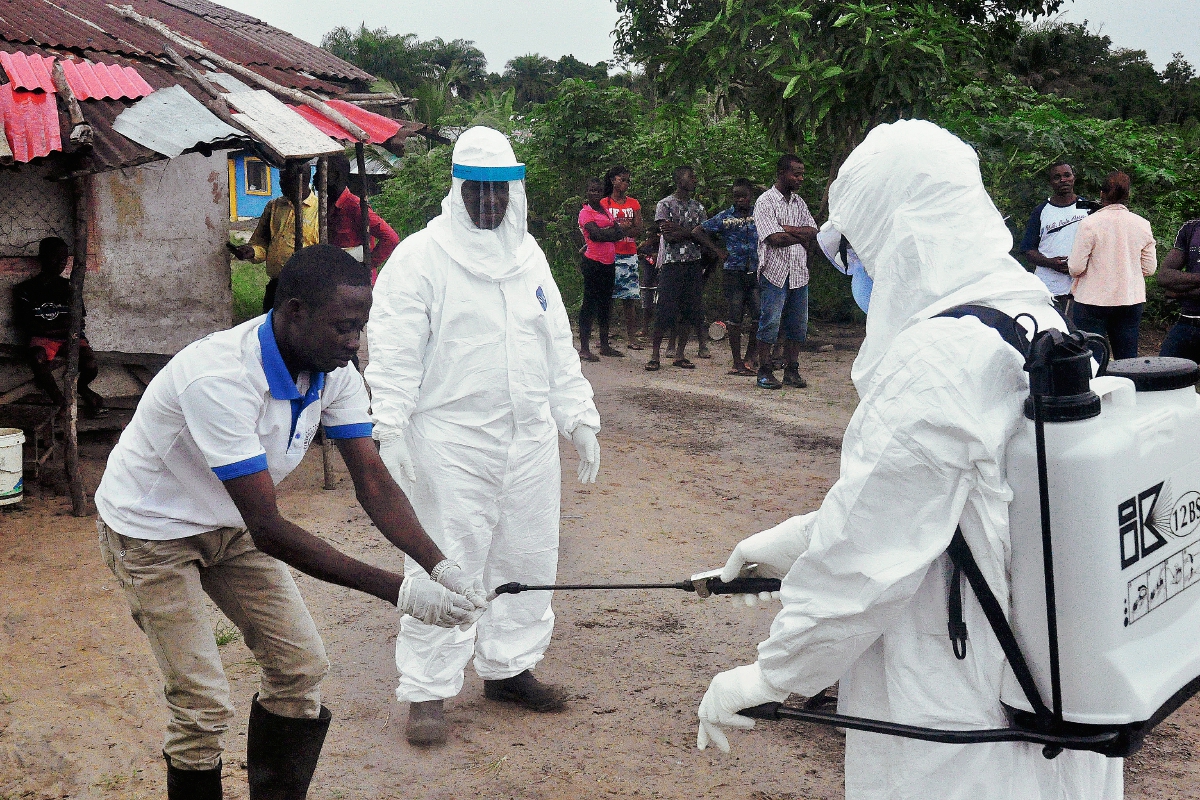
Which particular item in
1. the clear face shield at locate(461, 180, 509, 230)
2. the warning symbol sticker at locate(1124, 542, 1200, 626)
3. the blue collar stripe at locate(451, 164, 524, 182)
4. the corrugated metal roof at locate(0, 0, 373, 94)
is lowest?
the warning symbol sticker at locate(1124, 542, 1200, 626)

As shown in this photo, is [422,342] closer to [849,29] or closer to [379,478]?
[379,478]

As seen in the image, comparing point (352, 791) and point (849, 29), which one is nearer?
point (352, 791)

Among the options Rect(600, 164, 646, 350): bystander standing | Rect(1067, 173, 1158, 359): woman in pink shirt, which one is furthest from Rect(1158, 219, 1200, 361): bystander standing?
Rect(600, 164, 646, 350): bystander standing

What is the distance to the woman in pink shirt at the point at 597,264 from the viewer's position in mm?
10586

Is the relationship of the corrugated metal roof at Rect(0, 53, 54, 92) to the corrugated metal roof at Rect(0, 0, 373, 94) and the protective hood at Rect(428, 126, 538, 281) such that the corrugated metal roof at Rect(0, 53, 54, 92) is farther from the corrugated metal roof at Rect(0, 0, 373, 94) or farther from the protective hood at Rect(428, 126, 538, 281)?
the protective hood at Rect(428, 126, 538, 281)

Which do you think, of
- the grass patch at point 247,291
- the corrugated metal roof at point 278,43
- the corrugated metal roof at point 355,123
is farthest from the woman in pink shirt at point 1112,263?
the grass patch at point 247,291

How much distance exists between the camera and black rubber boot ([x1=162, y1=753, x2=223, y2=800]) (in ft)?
9.50

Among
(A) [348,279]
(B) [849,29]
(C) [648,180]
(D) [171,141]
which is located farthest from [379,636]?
(C) [648,180]

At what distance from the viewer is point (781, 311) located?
953cm

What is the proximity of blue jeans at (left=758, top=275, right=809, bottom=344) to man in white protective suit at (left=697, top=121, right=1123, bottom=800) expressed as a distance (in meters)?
7.19

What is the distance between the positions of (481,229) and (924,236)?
7.20 ft

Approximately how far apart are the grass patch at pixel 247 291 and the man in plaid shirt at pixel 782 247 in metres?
5.16

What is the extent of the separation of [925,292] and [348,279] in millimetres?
1365

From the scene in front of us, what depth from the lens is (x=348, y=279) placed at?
2.67 metres
